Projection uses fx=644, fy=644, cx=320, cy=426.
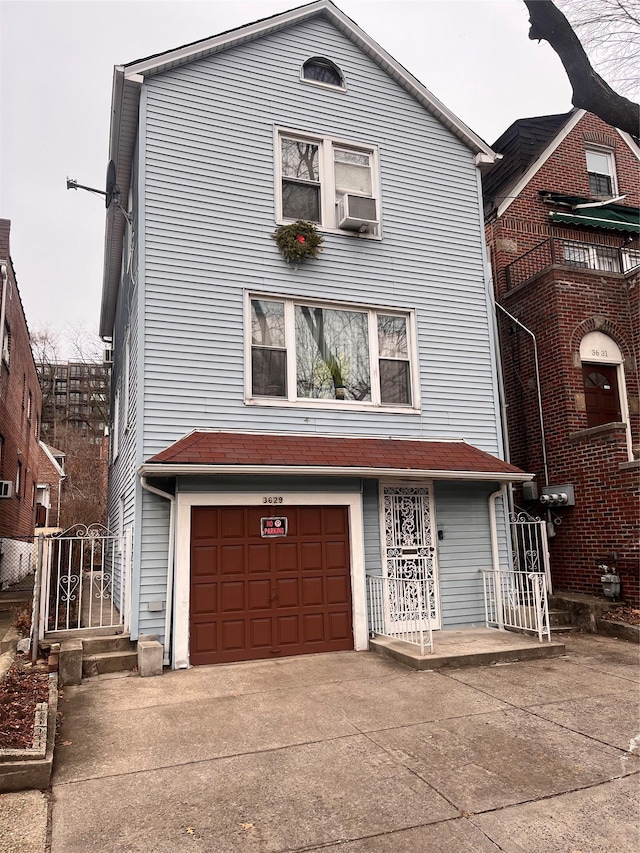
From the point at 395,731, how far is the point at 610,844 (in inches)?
85.9

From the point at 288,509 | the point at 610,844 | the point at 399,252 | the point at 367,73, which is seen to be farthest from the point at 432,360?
the point at 610,844

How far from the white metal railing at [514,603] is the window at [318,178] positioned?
599 centimetres

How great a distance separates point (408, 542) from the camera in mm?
9938

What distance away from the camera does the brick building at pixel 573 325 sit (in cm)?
1103

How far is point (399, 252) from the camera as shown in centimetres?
1089

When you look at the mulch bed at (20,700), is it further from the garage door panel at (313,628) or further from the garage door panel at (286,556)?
the garage door panel at (313,628)

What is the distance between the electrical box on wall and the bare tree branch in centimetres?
768

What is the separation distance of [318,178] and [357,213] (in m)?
0.95

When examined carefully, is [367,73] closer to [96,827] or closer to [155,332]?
[155,332]

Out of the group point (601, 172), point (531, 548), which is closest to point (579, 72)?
point (531, 548)

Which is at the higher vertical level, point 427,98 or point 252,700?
point 427,98

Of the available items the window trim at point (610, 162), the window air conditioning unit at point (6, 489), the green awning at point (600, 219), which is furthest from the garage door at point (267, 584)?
the window trim at point (610, 162)

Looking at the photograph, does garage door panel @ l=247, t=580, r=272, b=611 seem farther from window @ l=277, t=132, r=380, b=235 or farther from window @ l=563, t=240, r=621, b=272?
window @ l=563, t=240, r=621, b=272

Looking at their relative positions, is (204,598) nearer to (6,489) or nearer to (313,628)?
(313,628)
